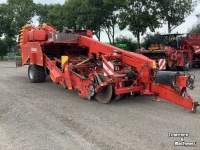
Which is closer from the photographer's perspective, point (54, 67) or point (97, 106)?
point (97, 106)

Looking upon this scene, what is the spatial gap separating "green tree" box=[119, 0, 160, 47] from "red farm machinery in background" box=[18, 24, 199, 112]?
14.5 meters

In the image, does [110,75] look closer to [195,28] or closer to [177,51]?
[177,51]

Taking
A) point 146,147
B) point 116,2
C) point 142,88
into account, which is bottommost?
point 146,147

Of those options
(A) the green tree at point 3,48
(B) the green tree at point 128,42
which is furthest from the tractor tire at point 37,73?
(A) the green tree at point 3,48

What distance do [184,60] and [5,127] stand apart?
41.2 feet

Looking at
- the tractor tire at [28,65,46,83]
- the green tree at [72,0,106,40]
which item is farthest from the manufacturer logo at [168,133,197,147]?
the green tree at [72,0,106,40]

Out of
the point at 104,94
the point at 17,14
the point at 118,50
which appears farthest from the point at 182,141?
the point at 17,14

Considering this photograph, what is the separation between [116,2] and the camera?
23219 millimetres

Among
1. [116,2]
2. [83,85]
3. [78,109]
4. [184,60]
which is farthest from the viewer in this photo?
[116,2]

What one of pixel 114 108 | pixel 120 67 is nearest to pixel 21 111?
pixel 114 108

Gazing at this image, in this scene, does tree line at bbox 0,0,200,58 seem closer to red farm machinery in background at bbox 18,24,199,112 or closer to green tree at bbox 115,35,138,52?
green tree at bbox 115,35,138,52

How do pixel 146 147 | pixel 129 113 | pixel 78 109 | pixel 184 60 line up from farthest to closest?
1. pixel 184 60
2. pixel 78 109
3. pixel 129 113
4. pixel 146 147

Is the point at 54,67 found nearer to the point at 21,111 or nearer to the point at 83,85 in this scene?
the point at 83,85

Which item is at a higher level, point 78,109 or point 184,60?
point 184,60
